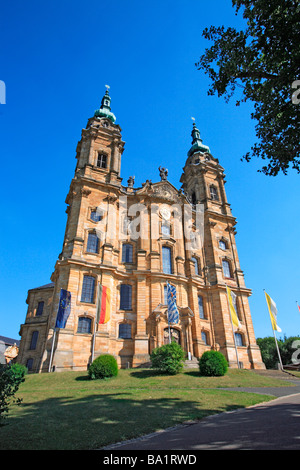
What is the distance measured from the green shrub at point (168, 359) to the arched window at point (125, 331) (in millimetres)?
6946

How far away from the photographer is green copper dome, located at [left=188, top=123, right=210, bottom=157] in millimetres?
48719

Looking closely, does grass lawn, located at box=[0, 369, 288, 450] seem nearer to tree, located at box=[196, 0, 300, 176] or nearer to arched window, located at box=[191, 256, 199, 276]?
tree, located at box=[196, 0, 300, 176]

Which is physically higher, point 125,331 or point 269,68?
point 269,68

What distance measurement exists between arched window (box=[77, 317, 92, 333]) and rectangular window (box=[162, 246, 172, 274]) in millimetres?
10846

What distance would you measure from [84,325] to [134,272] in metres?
7.62

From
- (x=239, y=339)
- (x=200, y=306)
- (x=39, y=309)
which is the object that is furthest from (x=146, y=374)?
(x=39, y=309)

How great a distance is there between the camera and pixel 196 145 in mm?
49250

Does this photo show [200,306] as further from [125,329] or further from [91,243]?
[91,243]

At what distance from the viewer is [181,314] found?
29.2 m

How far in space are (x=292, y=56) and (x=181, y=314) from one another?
958 inches

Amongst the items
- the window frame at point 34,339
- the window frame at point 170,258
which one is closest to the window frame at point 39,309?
the window frame at point 34,339

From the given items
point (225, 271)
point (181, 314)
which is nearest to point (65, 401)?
point (181, 314)

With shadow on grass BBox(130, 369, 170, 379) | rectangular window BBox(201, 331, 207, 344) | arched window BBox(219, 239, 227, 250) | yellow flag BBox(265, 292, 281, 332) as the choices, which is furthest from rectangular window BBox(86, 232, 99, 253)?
yellow flag BBox(265, 292, 281, 332)

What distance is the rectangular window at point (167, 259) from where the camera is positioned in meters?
32.7
